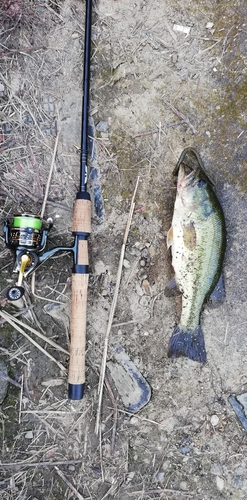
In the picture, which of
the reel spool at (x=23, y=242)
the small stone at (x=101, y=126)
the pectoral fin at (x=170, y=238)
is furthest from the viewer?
the small stone at (x=101, y=126)

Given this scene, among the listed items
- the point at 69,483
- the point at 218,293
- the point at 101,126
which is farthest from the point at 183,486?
the point at 101,126

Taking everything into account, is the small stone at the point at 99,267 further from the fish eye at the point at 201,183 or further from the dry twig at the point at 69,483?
the dry twig at the point at 69,483

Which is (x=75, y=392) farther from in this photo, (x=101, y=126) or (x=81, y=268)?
(x=101, y=126)

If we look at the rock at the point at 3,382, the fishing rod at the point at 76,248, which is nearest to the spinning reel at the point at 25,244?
the fishing rod at the point at 76,248

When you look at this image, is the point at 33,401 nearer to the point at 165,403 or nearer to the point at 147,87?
the point at 165,403

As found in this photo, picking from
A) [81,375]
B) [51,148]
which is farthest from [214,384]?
[51,148]

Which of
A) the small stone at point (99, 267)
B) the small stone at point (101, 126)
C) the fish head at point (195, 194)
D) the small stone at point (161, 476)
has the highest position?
the small stone at point (101, 126)

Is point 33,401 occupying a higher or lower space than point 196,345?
lower
